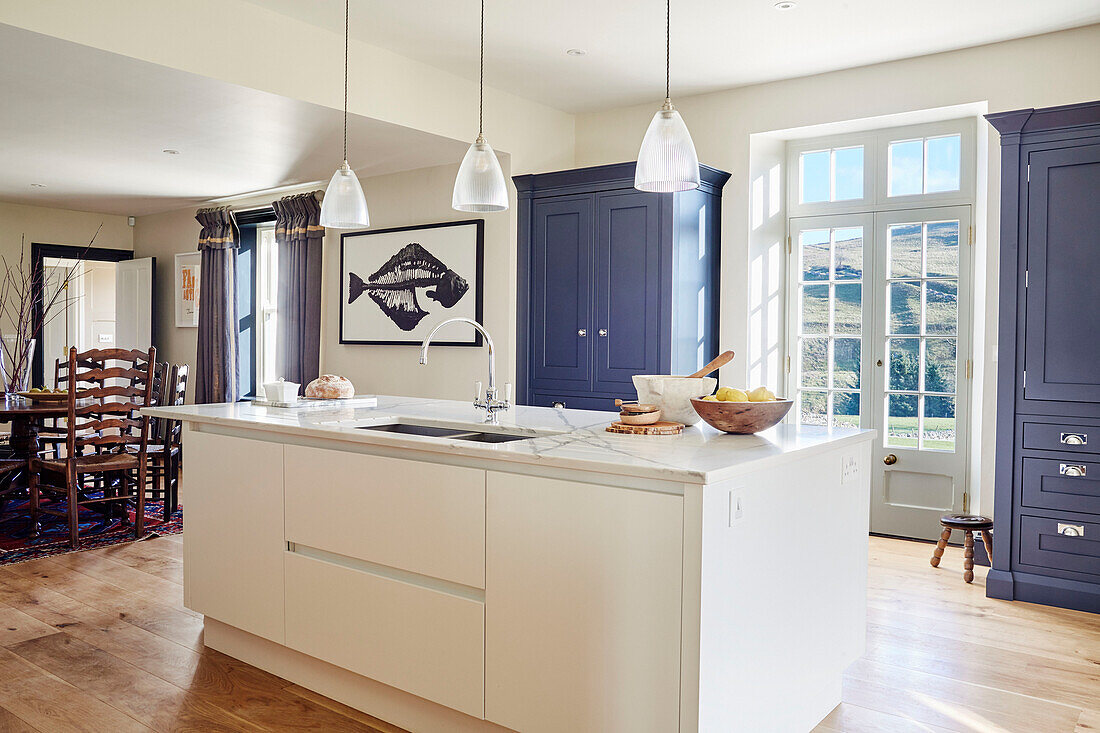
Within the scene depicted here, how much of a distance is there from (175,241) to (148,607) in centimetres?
540

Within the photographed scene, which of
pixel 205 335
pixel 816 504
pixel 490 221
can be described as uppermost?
pixel 490 221

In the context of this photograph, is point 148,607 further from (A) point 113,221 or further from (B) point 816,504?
(A) point 113,221

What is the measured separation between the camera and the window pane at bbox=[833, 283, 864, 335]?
4.92 metres

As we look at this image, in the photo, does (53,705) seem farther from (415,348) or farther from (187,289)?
(187,289)

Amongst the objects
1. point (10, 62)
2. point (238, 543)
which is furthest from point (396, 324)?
point (238, 543)

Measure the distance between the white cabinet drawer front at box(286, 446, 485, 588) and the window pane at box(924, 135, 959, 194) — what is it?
371 centimetres

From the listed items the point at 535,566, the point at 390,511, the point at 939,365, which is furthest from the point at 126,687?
the point at 939,365

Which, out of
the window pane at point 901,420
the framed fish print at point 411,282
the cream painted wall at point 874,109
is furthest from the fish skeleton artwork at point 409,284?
the window pane at point 901,420

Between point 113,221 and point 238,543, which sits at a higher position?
point 113,221

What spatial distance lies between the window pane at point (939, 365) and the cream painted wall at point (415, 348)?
2486 millimetres

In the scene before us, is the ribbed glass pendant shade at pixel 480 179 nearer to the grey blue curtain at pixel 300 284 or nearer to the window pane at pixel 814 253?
the window pane at pixel 814 253

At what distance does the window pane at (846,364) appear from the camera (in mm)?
4926

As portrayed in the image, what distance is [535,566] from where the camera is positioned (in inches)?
78.9

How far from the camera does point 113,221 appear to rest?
27.3ft
